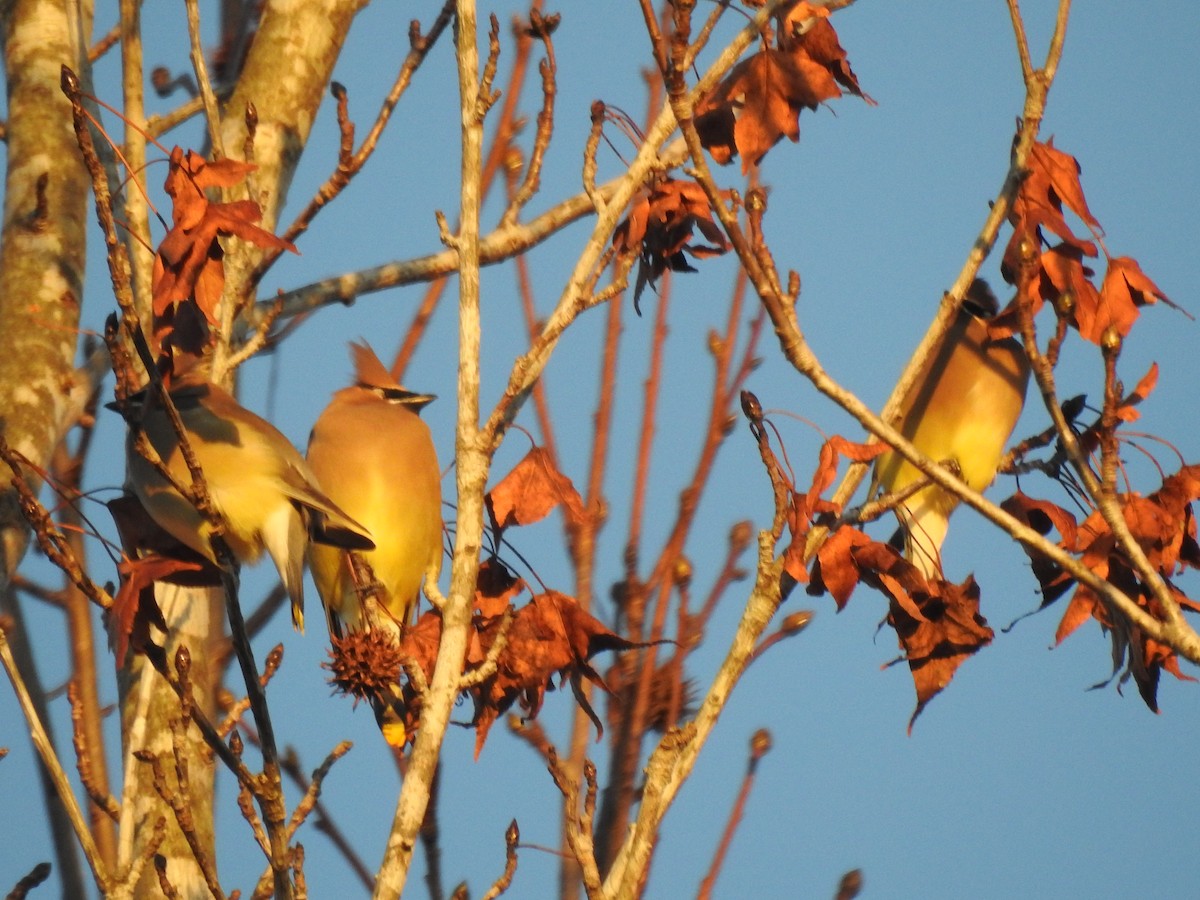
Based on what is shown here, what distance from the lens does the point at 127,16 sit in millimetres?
3730

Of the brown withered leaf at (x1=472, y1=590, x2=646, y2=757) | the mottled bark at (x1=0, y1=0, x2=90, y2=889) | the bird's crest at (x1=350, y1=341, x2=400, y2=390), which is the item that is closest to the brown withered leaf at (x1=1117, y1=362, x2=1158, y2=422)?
Result: the brown withered leaf at (x1=472, y1=590, x2=646, y2=757)

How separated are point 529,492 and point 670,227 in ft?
1.69

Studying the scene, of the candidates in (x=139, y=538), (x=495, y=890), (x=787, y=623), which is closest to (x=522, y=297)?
(x=787, y=623)

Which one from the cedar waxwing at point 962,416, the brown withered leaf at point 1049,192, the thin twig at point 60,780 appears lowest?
the thin twig at point 60,780

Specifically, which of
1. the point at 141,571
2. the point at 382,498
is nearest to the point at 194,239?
the point at 141,571

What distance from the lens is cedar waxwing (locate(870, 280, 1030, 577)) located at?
3980 millimetres

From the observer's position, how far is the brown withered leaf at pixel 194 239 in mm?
2221

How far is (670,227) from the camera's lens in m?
2.80

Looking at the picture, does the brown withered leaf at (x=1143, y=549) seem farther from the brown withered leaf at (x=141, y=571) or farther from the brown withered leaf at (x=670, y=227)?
the brown withered leaf at (x=141, y=571)

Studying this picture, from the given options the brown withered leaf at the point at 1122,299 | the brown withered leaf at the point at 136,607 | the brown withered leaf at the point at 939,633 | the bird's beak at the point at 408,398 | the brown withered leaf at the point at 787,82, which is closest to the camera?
the brown withered leaf at the point at 136,607

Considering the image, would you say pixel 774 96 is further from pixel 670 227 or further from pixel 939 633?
pixel 939 633

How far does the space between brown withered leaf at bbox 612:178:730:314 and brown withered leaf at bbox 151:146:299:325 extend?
0.76 metres

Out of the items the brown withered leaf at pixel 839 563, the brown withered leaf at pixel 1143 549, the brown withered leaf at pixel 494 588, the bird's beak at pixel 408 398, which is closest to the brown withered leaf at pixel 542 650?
the brown withered leaf at pixel 494 588

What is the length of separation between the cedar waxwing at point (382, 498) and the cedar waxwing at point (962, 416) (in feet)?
3.60
